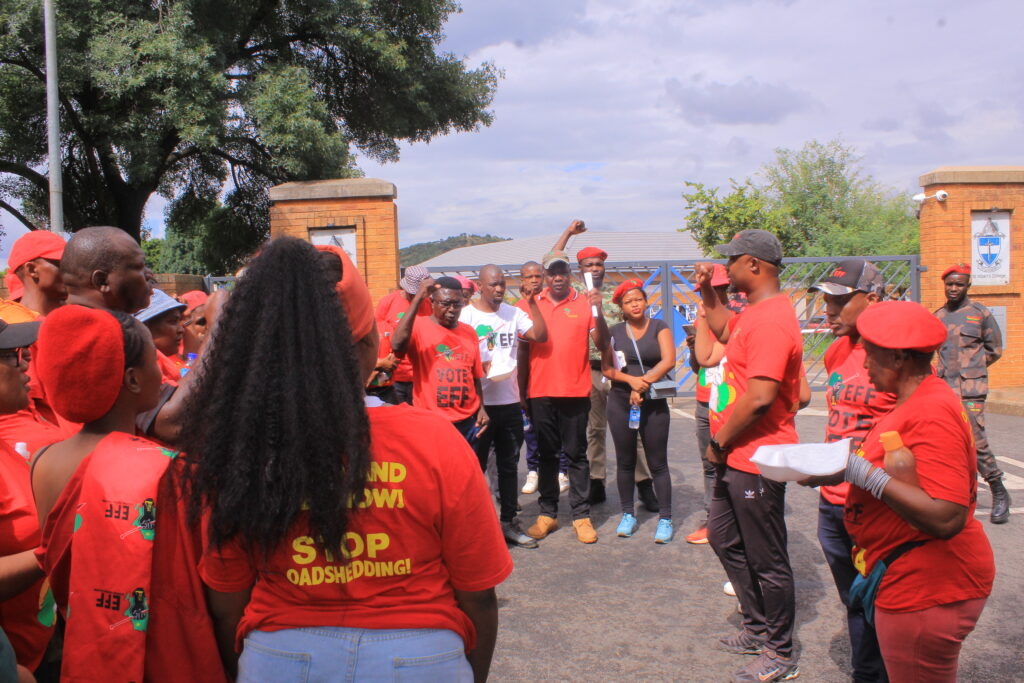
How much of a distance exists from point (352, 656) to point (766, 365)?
2406 mm

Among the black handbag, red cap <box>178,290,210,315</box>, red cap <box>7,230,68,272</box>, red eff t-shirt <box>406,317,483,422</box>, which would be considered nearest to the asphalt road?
the black handbag

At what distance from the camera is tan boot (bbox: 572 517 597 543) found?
566 cm

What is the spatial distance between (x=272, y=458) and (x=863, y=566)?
6.78 ft

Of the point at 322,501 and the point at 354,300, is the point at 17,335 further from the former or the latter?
the point at 322,501

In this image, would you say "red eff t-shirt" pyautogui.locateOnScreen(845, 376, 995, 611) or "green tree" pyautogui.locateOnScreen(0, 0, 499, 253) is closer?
"red eff t-shirt" pyautogui.locateOnScreen(845, 376, 995, 611)

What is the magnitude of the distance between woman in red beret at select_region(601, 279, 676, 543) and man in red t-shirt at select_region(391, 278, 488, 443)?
1013 millimetres

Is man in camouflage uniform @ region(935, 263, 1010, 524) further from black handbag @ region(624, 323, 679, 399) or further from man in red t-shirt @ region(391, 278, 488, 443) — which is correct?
man in red t-shirt @ region(391, 278, 488, 443)

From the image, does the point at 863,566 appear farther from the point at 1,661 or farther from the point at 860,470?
the point at 1,661

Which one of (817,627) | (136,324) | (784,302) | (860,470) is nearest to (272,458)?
(136,324)

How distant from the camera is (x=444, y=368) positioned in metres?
5.38

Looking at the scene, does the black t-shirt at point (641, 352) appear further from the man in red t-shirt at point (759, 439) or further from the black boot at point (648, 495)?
the man in red t-shirt at point (759, 439)

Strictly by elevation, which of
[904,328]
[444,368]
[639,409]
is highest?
[904,328]

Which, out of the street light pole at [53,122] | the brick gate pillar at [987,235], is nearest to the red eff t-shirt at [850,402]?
Result: the brick gate pillar at [987,235]

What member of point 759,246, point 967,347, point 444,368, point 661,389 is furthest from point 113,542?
point 967,347
